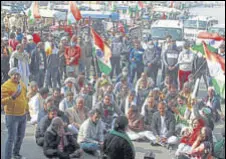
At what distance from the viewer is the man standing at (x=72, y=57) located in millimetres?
13469

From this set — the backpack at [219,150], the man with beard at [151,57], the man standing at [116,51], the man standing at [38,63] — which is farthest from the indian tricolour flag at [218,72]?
the man standing at [38,63]

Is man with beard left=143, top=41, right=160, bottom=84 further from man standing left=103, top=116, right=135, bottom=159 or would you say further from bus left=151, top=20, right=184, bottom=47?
bus left=151, top=20, right=184, bottom=47

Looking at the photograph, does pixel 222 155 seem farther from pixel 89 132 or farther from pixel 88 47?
pixel 88 47

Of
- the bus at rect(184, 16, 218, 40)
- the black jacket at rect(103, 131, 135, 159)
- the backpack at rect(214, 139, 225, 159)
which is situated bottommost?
the bus at rect(184, 16, 218, 40)

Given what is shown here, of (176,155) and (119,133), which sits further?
(176,155)

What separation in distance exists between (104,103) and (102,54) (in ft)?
8.98

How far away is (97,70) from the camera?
14.8m

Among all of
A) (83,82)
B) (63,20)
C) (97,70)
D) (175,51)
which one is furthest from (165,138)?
(63,20)

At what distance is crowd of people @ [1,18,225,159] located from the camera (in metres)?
7.59

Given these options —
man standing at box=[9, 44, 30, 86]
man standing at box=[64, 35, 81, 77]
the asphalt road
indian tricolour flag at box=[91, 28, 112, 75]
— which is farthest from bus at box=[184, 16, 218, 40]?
the asphalt road

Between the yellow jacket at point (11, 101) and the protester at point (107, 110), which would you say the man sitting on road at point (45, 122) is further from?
the protester at point (107, 110)

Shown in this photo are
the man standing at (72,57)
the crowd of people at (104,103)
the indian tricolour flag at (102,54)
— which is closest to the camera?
the crowd of people at (104,103)

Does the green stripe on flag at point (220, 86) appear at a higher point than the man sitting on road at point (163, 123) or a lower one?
higher

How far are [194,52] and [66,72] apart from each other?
3479mm
